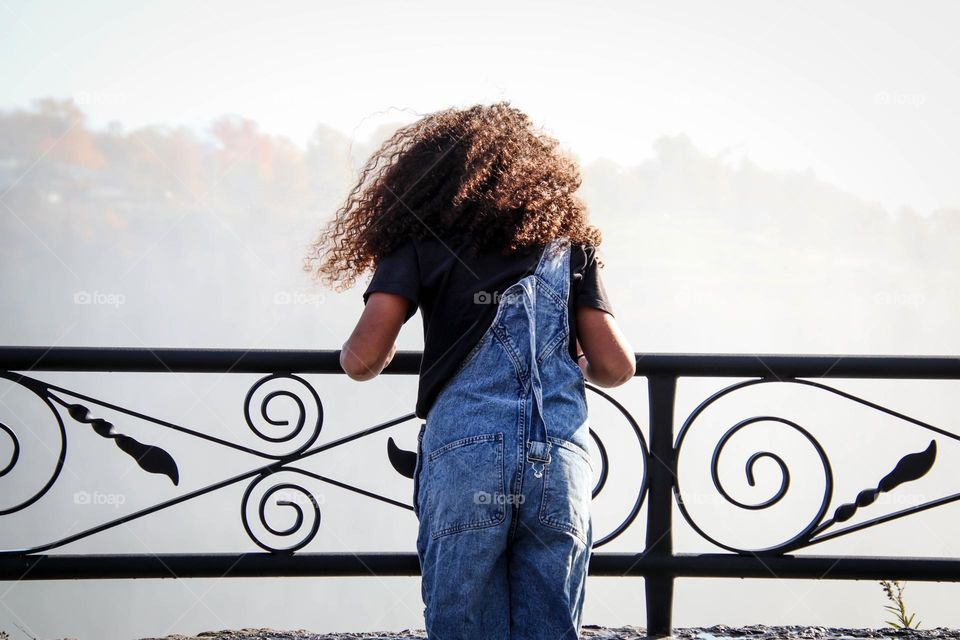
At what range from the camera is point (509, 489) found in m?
1.69

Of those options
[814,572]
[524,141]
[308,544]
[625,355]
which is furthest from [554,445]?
[814,572]

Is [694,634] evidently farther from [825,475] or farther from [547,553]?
[547,553]

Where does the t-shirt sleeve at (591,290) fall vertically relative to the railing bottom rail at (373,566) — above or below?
above

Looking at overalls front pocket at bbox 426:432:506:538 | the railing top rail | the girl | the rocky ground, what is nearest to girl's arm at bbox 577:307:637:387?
the girl

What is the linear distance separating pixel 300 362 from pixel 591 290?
1.19 meters

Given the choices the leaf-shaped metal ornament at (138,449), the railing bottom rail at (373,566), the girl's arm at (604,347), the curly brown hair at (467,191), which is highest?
the curly brown hair at (467,191)

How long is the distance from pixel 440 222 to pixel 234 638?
1.99 meters

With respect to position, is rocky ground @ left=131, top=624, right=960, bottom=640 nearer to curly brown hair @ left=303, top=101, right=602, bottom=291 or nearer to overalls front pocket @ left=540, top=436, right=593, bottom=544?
overalls front pocket @ left=540, top=436, right=593, bottom=544

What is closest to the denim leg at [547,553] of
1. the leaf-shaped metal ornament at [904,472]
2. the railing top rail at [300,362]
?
the railing top rail at [300,362]

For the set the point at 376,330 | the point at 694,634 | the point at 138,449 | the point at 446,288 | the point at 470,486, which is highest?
the point at 446,288

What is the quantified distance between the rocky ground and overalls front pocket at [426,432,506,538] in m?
1.44

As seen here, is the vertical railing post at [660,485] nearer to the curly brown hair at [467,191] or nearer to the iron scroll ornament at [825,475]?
the iron scroll ornament at [825,475]

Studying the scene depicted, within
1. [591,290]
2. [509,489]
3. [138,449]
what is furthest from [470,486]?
[138,449]

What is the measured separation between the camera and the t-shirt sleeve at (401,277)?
1.81 meters
